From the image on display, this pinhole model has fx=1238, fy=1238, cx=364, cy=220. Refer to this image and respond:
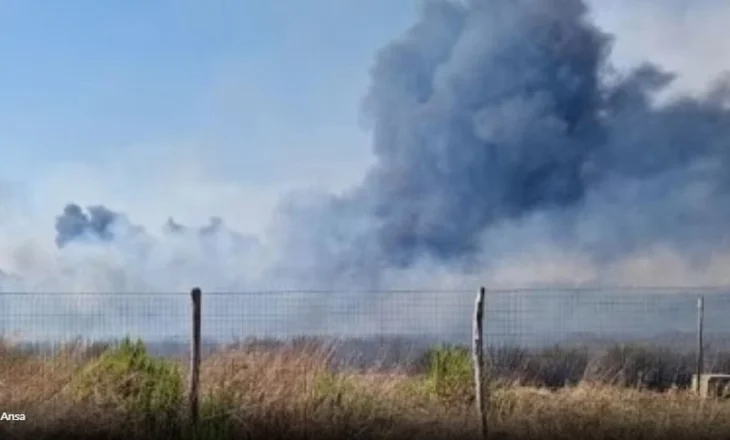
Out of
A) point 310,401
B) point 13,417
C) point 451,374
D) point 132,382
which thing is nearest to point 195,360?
point 132,382

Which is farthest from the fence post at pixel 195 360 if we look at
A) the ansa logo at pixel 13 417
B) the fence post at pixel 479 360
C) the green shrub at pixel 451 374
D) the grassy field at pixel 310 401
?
the fence post at pixel 479 360

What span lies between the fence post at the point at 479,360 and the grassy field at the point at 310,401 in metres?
0.12

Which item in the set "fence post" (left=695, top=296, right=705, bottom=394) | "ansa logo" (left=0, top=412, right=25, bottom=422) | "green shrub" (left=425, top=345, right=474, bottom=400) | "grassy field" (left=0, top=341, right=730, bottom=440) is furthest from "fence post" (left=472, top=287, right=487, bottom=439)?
"ansa logo" (left=0, top=412, right=25, bottom=422)

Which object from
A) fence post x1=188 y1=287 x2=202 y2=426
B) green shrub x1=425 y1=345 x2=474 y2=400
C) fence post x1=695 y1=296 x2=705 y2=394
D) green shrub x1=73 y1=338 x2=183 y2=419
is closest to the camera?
fence post x1=188 y1=287 x2=202 y2=426

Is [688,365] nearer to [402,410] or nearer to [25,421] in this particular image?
[402,410]

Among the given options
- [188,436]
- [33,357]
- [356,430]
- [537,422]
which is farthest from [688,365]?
[33,357]

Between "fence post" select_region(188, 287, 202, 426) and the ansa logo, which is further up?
"fence post" select_region(188, 287, 202, 426)

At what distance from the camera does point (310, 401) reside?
12742 millimetres

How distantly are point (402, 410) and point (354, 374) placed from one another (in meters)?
0.97

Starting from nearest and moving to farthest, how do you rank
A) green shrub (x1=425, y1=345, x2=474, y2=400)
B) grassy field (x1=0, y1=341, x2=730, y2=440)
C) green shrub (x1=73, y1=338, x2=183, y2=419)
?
grassy field (x1=0, y1=341, x2=730, y2=440), green shrub (x1=73, y1=338, x2=183, y2=419), green shrub (x1=425, y1=345, x2=474, y2=400)

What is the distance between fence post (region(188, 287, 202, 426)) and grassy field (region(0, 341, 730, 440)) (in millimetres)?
118

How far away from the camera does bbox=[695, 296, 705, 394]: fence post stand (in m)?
15.3

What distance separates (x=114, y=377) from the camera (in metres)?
13.4

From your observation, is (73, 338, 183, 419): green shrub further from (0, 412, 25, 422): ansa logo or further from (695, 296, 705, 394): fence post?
(695, 296, 705, 394): fence post
